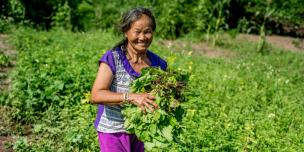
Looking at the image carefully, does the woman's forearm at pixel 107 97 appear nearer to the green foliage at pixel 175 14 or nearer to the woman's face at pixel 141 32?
the woman's face at pixel 141 32

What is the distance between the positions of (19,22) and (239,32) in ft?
22.1

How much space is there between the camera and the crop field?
5.48 meters

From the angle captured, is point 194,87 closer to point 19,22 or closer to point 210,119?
point 210,119

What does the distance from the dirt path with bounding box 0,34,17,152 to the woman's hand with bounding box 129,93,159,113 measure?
9.66 ft

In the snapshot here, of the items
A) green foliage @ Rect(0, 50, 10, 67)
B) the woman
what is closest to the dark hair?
the woman

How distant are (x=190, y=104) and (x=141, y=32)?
2.36 ft

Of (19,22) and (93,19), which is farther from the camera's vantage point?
(93,19)

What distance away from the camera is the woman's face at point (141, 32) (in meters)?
3.32

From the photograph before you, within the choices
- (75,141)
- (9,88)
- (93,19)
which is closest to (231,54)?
(93,19)

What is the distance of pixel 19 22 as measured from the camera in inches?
535

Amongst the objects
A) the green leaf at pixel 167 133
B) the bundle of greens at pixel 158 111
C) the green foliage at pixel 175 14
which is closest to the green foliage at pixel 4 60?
the green foliage at pixel 175 14

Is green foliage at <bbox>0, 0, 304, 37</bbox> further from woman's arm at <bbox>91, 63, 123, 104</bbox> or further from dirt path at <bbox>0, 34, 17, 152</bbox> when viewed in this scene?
woman's arm at <bbox>91, 63, 123, 104</bbox>

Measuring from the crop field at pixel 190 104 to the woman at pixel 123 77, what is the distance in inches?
9.5

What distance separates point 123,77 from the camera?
11.3ft
